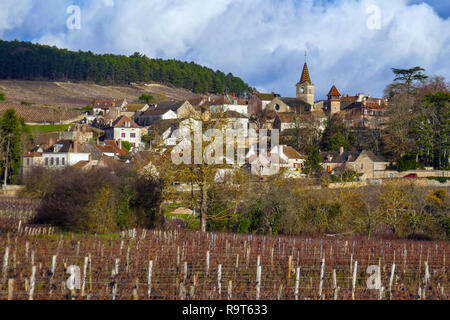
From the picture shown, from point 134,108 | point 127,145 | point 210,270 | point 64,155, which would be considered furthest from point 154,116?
point 210,270

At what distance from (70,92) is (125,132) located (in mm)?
66863

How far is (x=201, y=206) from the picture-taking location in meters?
31.7

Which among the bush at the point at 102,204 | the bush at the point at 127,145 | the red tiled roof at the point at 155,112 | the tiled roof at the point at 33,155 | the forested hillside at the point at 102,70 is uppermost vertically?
the forested hillside at the point at 102,70

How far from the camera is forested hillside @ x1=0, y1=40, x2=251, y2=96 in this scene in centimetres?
15638

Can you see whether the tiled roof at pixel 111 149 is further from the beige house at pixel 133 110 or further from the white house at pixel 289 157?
the beige house at pixel 133 110

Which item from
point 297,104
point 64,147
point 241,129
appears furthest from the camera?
point 297,104

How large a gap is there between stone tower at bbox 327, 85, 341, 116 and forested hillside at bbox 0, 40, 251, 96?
72.1 m

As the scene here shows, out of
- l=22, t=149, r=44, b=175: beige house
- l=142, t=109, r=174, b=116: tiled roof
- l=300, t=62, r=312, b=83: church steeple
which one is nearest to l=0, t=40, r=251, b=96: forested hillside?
l=300, t=62, r=312, b=83: church steeple

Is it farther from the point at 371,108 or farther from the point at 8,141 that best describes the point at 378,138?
the point at 8,141

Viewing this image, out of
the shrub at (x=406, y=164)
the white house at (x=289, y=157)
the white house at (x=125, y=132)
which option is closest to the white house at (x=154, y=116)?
the white house at (x=125, y=132)

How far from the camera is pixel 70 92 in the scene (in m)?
140

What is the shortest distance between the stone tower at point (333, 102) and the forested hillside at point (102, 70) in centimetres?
7208

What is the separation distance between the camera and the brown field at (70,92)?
408 ft

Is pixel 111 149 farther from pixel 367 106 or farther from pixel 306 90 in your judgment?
pixel 306 90
